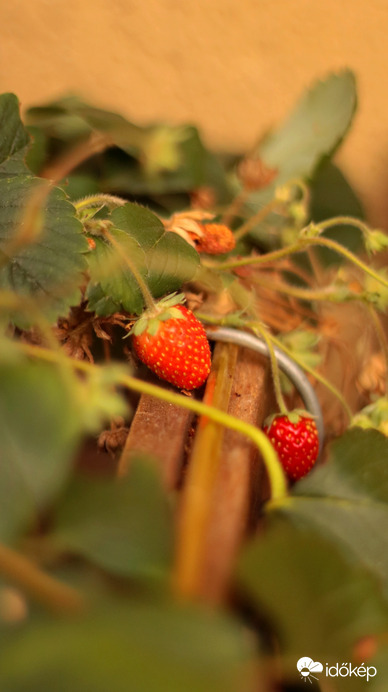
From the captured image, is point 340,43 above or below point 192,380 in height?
above

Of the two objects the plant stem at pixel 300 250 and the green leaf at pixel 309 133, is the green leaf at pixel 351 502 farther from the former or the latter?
the green leaf at pixel 309 133

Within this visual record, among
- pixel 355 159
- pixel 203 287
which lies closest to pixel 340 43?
pixel 355 159

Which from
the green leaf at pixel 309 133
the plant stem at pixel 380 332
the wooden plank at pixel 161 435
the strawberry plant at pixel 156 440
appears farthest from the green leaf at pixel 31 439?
the green leaf at pixel 309 133

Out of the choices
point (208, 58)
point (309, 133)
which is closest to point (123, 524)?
point (309, 133)

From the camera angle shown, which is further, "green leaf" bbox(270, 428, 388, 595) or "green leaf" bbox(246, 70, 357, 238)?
"green leaf" bbox(246, 70, 357, 238)

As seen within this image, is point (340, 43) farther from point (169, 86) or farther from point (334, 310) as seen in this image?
point (334, 310)

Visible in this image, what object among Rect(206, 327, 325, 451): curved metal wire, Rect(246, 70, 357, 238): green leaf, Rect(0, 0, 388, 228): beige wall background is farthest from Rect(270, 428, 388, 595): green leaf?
Rect(0, 0, 388, 228): beige wall background

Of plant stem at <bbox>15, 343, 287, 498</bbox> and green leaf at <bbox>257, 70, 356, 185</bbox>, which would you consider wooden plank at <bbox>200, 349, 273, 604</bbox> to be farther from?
green leaf at <bbox>257, 70, 356, 185</bbox>

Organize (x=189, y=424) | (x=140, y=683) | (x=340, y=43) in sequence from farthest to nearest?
(x=340, y=43), (x=189, y=424), (x=140, y=683)
